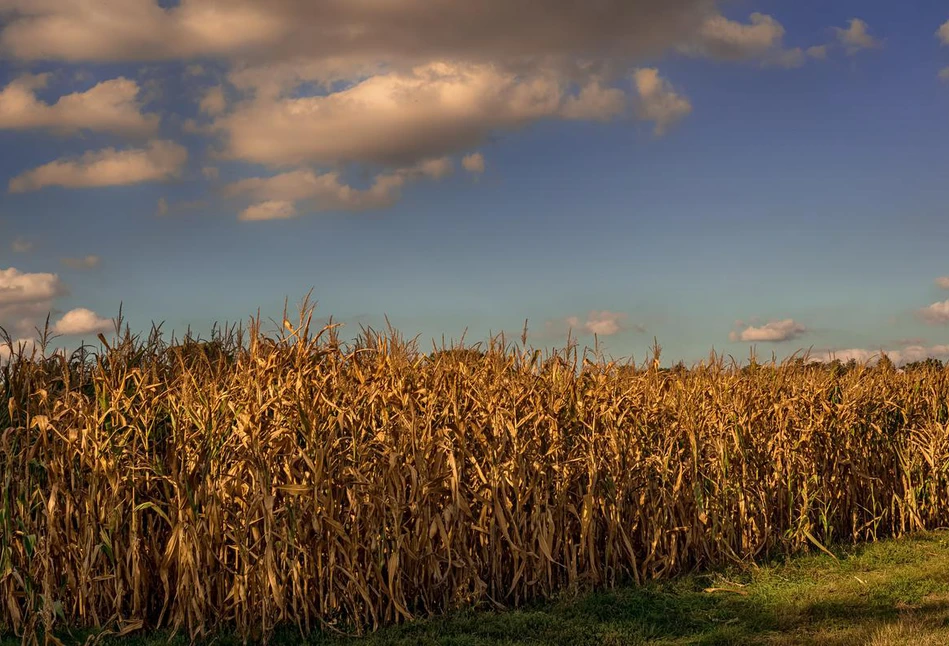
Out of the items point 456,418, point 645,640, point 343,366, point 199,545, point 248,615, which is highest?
point 343,366

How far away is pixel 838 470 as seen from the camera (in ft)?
38.5

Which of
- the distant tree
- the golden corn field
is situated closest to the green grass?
the golden corn field

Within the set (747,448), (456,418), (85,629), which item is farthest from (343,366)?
(747,448)

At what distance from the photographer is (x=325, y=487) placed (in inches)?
282

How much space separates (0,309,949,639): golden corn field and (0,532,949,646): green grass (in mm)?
313

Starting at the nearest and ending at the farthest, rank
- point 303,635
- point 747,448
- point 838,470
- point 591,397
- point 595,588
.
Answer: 1. point 303,635
2. point 595,588
3. point 591,397
4. point 747,448
5. point 838,470

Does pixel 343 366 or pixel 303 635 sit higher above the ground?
pixel 343 366

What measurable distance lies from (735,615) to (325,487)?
13.1 ft

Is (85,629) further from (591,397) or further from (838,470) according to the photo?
(838,470)

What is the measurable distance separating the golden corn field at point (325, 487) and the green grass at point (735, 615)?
31 centimetres

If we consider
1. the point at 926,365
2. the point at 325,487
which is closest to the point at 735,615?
the point at 325,487

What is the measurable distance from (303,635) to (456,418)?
223 centimetres

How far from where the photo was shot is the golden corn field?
23.5 feet

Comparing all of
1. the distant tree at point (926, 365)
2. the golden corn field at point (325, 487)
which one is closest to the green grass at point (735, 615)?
the golden corn field at point (325, 487)
